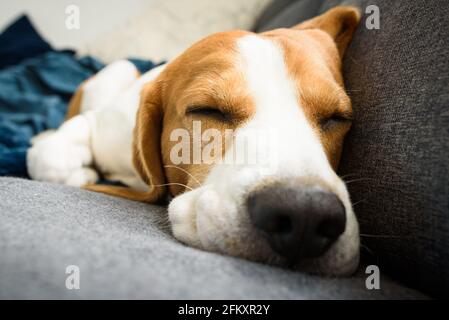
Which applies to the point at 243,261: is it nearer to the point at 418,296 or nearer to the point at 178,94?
the point at 418,296

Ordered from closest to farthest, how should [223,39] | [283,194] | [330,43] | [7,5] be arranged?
[283,194] < [223,39] < [330,43] < [7,5]

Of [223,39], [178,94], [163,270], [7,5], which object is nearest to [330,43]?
[223,39]

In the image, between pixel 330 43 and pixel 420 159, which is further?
pixel 330 43

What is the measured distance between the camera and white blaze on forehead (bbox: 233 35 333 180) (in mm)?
980

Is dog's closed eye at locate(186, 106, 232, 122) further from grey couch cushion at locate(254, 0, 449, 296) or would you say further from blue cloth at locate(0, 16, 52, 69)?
blue cloth at locate(0, 16, 52, 69)

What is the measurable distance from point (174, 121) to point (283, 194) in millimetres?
718

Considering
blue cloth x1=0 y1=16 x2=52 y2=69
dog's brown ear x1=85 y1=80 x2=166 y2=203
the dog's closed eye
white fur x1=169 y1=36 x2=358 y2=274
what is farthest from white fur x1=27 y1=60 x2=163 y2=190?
blue cloth x1=0 y1=16 x2=52 y2=69

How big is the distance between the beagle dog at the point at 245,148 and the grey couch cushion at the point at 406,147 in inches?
4.1

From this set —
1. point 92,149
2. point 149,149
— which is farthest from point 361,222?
point 92,149

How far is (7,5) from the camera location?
4.41 m

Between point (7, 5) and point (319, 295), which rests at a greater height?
point (7, 5)

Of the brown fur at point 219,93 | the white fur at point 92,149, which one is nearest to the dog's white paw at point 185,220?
the brown fur at point 219,93

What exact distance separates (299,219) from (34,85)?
3.33m

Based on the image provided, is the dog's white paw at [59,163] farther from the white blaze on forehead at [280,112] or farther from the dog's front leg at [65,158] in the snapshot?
the white blaze on forehead at [280,112]
